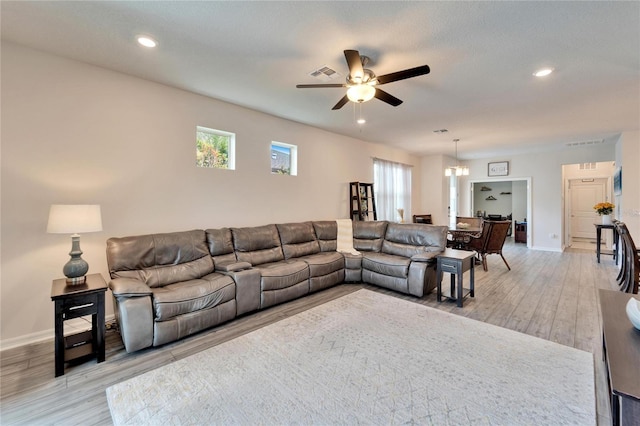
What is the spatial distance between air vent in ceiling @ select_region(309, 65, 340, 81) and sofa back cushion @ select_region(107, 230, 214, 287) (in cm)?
236

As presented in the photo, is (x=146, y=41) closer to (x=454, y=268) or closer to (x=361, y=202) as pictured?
(x=454, y=268)

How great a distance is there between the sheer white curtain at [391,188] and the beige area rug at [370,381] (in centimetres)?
437

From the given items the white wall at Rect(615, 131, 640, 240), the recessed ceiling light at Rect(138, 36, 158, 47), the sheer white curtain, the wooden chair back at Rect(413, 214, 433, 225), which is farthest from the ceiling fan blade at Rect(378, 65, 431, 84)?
the white wall at Rect(615, 131, 640, 240)

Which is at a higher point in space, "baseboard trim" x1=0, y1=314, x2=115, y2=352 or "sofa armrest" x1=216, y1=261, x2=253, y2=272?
"sofa armrest" x1=216, y1=261, x2=253, y2=272

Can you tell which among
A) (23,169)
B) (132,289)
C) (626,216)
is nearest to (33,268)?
(23,169)

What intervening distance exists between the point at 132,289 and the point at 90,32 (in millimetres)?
2245

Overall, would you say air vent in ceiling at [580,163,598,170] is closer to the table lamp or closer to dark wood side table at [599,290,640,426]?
dark wood side table at [599,290,640,426]

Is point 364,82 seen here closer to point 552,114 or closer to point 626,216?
point 552,114

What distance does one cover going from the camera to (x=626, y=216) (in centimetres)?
547

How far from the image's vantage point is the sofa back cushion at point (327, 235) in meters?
4.83

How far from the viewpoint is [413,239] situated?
4.54 meters

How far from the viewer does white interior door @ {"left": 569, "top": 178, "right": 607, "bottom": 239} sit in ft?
27.5

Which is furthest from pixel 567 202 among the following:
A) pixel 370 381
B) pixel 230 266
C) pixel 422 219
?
pixel 230 266

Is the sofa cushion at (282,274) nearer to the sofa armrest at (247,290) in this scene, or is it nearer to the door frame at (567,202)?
the sofa armrest at (247,290)
